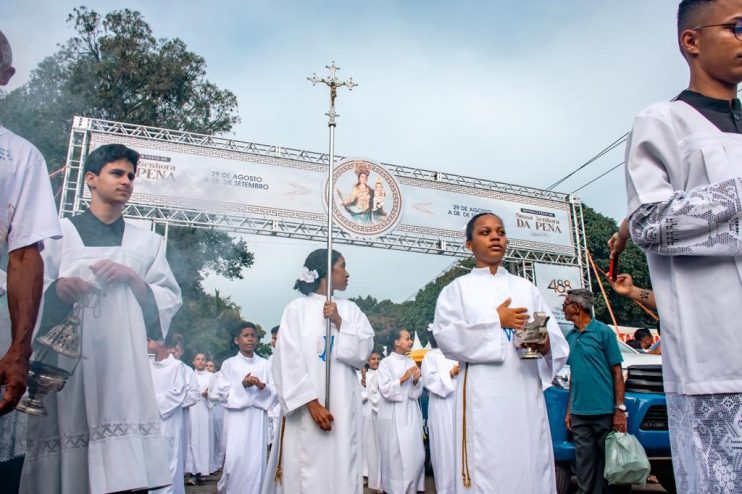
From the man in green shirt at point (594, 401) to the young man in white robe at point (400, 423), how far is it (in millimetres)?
3077

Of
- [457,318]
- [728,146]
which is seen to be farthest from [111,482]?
[728,146]

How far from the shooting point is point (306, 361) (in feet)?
14.1

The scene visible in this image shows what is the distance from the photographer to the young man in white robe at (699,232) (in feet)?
5.43

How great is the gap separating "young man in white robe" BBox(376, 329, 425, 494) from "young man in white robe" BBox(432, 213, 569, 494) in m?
4.51

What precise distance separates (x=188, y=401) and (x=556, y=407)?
236 inches

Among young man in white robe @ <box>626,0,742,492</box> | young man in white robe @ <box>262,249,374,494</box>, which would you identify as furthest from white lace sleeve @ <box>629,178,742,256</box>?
young man in white robe @ <box>262,249,374,494</box>

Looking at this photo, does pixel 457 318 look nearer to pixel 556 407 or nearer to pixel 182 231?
pixel 556 407

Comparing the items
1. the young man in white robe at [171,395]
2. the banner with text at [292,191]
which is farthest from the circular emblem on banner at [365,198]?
the young man in white robe at [171,395]

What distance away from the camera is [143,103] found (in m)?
14.3

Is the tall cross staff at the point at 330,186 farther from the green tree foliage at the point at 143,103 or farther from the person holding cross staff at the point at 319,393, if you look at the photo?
the green tree foliage at the point at 143,103

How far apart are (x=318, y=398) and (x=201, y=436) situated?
8.36 meters

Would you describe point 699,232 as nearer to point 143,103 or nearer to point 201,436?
point 201,436

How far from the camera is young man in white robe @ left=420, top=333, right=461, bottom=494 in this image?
24.6 feet

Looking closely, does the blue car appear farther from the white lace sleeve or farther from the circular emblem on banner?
the circular emblem on banner
